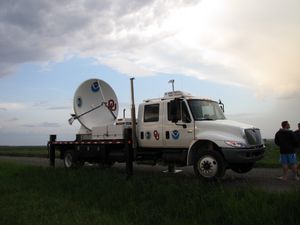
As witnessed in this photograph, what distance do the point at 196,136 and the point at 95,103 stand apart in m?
6.57

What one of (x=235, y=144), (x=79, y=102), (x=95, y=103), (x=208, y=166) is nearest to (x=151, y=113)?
(x=208, y=166)

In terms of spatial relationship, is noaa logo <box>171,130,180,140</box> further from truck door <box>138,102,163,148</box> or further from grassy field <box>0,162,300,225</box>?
grassy field <box>0,162,300,225</box>

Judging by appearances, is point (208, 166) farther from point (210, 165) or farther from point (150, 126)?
point (150, 126)

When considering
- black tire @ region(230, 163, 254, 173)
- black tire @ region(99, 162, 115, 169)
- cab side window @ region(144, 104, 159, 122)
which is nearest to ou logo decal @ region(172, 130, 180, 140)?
cab side window @ region(144, 104, 159, 122)

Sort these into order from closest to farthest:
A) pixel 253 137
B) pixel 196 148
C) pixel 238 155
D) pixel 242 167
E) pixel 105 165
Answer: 1. pixel 238 155
2. pixel 253 137
3. pixel 196 148
4. pixel 242 167
5. pixel 105 165

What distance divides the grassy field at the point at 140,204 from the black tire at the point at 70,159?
4878 millimetres

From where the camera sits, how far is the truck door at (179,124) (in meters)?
14.2

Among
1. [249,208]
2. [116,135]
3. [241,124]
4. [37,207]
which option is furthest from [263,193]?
[116,135]

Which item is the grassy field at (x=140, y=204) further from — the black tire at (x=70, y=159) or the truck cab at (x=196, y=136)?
the black tire at (x=70, y=159)

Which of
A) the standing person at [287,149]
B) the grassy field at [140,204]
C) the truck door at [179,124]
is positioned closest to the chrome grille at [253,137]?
the standing person at [287,149]

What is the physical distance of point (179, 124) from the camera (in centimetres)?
1435

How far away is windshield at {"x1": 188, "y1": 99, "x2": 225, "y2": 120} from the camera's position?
14.3 metres

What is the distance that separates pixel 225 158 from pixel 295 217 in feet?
17.0

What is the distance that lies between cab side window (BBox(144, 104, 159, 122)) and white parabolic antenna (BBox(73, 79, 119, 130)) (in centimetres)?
353
